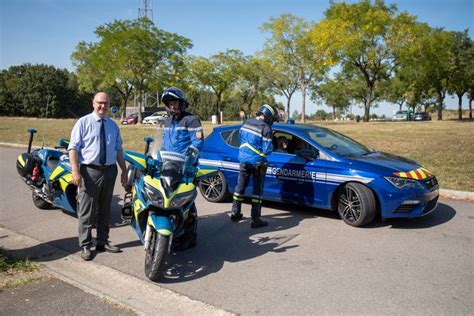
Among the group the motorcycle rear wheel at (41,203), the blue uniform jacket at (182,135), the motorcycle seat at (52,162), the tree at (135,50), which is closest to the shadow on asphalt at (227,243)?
the blue uniform jacket at (182,135)

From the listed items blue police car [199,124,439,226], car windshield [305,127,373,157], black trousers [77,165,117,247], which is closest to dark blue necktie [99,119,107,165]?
black trousers [77,165,117,247]

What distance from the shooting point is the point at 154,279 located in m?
4.12

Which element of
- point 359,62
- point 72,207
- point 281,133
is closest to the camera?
point 72,207

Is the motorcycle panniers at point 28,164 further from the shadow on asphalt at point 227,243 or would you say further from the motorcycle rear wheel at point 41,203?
the shadow on asphalt at point 227,243

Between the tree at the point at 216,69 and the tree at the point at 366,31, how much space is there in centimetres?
1670

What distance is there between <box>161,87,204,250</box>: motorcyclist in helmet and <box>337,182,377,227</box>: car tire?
7.77 ft

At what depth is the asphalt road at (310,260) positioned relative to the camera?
371 centimetres

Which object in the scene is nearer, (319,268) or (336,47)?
(319,268)

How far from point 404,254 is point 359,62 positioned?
116 ft

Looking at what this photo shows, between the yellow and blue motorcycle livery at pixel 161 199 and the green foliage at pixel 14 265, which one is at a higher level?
the yellow and blue motorcycle livery at pixel 161 199

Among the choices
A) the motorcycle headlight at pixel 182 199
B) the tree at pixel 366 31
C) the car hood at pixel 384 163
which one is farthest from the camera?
the tree at pixel 366 31


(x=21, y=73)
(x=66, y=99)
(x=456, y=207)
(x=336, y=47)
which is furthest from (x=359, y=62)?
(x=21, y=73)

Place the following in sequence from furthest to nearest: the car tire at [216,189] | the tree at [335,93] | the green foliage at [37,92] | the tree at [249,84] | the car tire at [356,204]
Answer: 1. the green foliage at [37,92]
2. the tree at [335,93]
3. the tree at [249,84]
4. the car tire at [216,189]
5. the car tire at [356,204]

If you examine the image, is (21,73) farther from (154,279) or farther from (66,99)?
(154,279)
